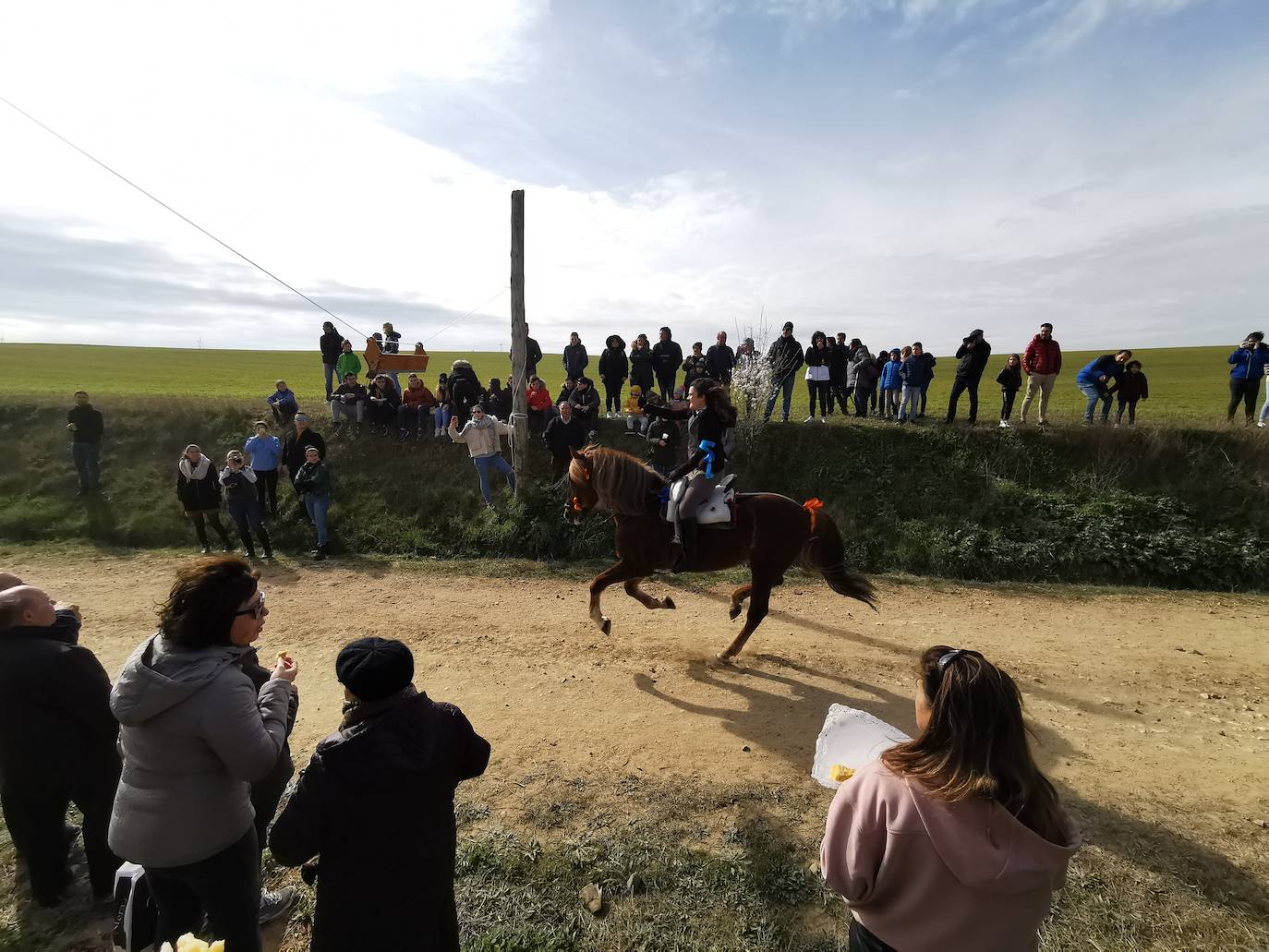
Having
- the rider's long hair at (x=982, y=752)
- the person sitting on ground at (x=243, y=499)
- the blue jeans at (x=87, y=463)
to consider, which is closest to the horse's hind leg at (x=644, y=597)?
the rider's long hair at (x=982, y=752)

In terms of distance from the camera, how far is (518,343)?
1167cm

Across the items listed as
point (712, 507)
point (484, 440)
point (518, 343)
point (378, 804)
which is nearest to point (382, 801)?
point (378, 804)

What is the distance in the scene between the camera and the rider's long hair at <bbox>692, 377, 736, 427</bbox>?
704cm

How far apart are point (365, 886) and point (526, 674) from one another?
4.46 meters

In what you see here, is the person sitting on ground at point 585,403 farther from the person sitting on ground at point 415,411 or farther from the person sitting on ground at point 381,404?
the person sitting on ground at point 381,404

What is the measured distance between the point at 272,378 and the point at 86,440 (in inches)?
1009

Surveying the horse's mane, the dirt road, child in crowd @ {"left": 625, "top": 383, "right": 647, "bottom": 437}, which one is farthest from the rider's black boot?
child in crowd @ {"left": 625, "top": 383, "right": 647, "bottom": 437}

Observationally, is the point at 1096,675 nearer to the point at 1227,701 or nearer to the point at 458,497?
the point at 1227,701

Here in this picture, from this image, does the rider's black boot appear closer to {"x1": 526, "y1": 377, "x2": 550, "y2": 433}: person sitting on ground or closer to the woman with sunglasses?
the woman with sunglasses

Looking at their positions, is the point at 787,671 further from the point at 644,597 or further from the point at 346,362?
the point at 346,362

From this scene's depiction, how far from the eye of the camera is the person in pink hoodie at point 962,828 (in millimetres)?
1895

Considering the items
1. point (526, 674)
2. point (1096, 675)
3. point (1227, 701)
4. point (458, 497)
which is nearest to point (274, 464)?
point (458, 497)

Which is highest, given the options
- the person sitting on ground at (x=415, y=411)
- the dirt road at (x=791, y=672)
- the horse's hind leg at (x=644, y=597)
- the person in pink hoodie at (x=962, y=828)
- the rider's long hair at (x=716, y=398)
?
the rider's long hair at (x=716, y=398)

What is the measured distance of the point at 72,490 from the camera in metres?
13.6
